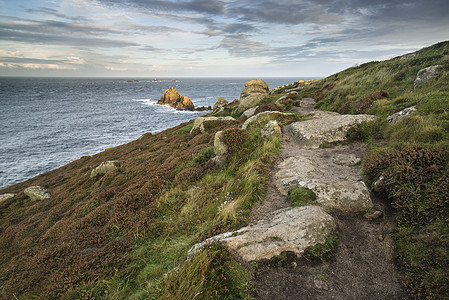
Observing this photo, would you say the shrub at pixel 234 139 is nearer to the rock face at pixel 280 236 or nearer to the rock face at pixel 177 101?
the rock face at pixel 280 236

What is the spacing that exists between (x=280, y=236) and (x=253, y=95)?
2630 centimetres

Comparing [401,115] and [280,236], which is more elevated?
[401,115]

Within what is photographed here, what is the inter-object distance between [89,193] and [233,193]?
12.1 m

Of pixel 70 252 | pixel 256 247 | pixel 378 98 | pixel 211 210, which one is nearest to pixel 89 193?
pixel 70 252

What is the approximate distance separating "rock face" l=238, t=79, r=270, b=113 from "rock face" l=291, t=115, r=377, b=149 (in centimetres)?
1736

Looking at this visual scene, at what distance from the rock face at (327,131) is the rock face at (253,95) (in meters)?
17.4

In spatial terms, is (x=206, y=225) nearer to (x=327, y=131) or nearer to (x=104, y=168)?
(x=327, y=131)

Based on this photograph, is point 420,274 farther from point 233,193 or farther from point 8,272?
point 8,272

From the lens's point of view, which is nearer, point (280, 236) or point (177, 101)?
point (280, 236)

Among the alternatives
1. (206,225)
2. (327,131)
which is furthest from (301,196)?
(327,131)

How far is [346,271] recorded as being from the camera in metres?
4.19

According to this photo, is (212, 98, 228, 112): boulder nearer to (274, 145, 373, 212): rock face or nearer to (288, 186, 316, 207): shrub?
(274, 145, 373, 212): rock face

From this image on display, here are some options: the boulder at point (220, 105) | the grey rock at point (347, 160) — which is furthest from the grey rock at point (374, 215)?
the boulder at point (220, 105)

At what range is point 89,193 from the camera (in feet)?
47.3
